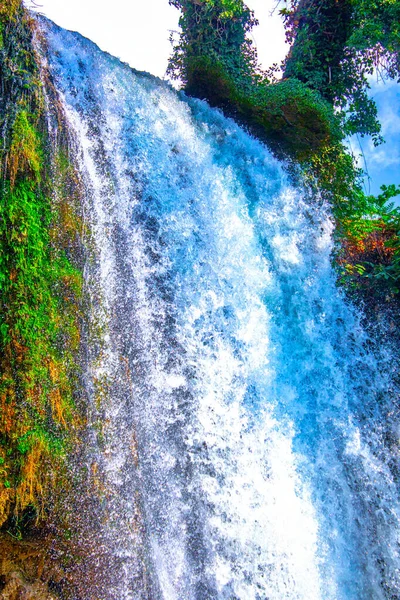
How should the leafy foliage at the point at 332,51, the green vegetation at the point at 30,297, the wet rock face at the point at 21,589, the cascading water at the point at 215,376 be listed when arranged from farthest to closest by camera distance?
the leafy foliage at the point at 332,51 < the cascading water at the point at 215,376 < the green vegetation at the point at 30,297 < the wet rock face at the point at 21,589

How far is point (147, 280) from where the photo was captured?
5352mm

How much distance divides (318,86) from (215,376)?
7.15 meters

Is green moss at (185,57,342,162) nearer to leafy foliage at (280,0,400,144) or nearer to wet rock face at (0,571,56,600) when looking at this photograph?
leafy foliage at (280,0,400,144)

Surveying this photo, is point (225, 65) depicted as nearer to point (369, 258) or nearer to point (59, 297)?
point (369, 258)

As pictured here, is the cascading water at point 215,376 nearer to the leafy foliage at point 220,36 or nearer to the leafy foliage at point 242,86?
the leafy foliage at point 242,86

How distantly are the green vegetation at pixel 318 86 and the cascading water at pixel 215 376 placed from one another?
0.71m

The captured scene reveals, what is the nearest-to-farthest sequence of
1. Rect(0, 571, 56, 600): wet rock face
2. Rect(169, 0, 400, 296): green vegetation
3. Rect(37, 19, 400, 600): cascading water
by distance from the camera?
Rect(0, 571, 56, 600): wet rock face
Rect(37, 19, 400, 600): cascading water
Rect(169, 0, 400, 296): green vegetation

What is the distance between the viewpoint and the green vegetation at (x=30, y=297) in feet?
13.8

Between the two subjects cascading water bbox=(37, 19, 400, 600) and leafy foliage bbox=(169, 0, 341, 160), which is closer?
cascading water bbox=(37, 19, 400, 600)

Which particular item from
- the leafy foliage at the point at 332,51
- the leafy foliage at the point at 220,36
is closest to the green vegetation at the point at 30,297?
the leafy foliage at the point at 220,36

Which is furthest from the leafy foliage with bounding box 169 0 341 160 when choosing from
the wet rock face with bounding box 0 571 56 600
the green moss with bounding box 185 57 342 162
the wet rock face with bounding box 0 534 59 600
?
the wet rock face with bounding box 0 571 56 600

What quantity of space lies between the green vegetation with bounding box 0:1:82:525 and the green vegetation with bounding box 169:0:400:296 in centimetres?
429

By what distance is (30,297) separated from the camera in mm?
4469

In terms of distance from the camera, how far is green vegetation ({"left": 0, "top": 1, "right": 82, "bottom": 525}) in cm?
420
